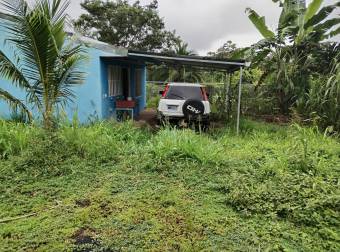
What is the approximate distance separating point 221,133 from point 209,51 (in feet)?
102

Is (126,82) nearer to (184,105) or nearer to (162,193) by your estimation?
(184,105)

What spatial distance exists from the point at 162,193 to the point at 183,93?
575 centimetres

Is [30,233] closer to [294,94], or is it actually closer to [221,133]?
[221,133]

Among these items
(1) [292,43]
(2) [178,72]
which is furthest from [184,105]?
(2) [178,72]

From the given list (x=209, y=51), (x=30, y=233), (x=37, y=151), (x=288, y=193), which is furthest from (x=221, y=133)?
(x=209, y=51)

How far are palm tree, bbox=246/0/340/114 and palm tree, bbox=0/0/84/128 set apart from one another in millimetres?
8364

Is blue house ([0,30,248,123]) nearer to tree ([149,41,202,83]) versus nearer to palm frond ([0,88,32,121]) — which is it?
palm frond ([0,88,32,121])

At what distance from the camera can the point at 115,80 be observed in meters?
12.3

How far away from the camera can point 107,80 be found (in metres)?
10.9

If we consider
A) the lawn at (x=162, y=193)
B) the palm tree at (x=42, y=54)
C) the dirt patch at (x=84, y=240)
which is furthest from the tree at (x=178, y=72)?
the dirt patch at (x=84, y=240)

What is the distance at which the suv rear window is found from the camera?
10.2 meters

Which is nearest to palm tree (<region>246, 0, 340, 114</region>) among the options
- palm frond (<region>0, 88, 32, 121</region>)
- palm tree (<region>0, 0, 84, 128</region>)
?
palm tree (<region>0, 0, 84, 128</region>)

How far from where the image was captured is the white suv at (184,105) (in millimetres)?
9242

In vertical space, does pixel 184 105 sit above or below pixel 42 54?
below
